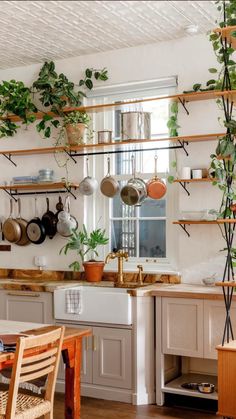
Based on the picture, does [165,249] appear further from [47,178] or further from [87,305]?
[47,178]

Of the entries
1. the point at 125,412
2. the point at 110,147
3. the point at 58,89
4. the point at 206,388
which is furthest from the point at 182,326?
the point at 58,89

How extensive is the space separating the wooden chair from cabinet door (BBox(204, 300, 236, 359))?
1.33m

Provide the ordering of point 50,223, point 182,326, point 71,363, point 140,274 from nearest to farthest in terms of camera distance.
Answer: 1. point 71,363
2. point 182,326
3. point 140,274
4. point 50,223

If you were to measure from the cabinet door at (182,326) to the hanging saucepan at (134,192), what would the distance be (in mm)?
936

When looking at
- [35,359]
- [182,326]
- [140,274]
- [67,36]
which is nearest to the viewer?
[35,359]

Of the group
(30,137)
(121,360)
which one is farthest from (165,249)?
(30,137)

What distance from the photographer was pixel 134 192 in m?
4.57

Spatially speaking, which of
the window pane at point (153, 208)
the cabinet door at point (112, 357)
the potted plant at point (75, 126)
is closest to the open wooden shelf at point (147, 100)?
the potted plant at point (75, 126)

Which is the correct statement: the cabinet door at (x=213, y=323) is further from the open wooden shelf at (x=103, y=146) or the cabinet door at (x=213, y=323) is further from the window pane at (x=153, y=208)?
the open wooden shelf at (x=103, y=146)

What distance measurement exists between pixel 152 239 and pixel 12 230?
1290 mm

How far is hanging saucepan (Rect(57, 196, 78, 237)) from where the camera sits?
4.82 metres

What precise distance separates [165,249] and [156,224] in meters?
0.22

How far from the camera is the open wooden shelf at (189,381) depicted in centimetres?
383

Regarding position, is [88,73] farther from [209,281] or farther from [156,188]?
[209,281]
